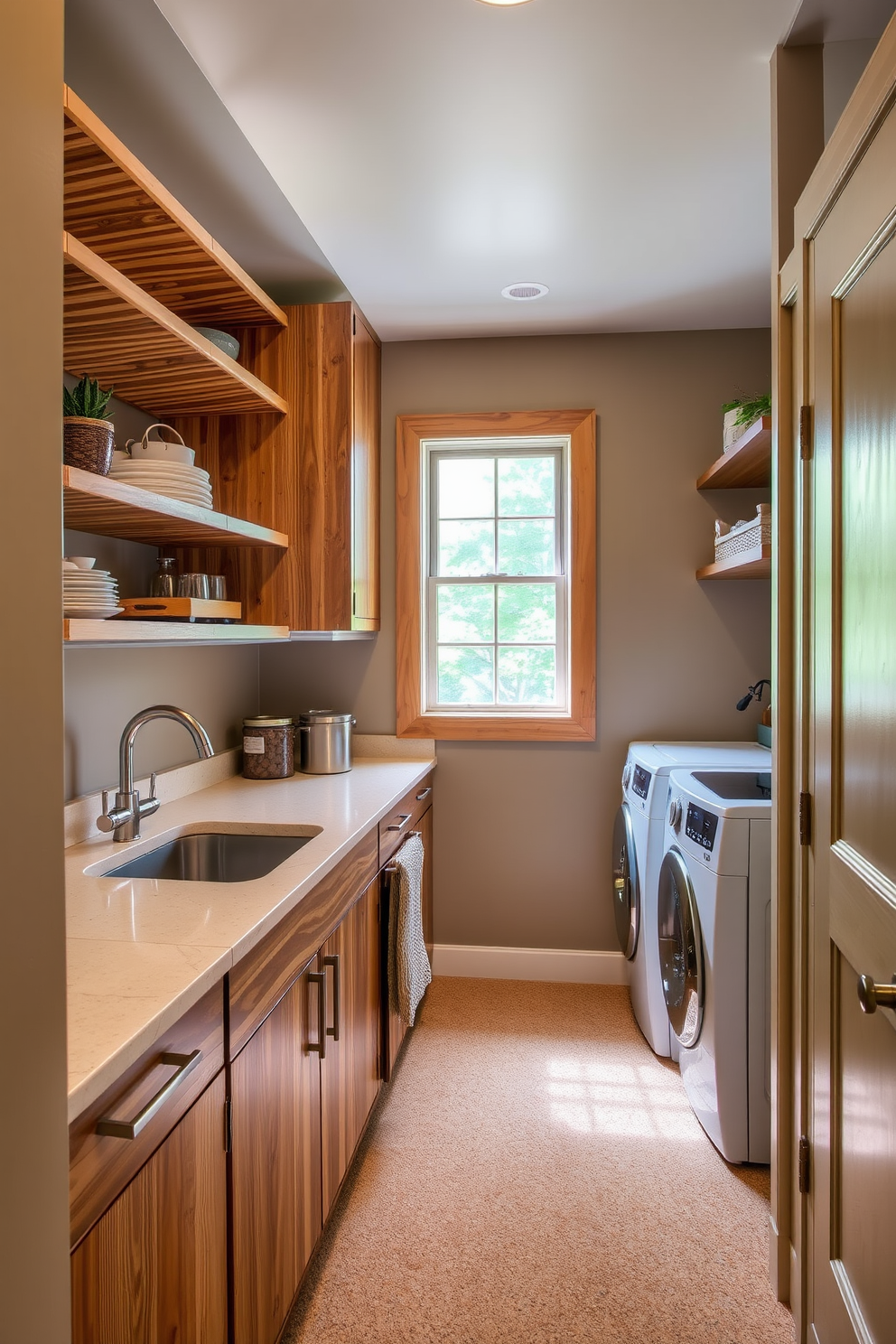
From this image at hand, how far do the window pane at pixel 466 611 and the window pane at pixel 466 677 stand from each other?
6 centimetres

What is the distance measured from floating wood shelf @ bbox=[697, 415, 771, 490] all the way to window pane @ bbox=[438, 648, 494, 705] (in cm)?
111

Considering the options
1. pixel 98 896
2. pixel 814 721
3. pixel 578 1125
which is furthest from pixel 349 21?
pixel 578 1125

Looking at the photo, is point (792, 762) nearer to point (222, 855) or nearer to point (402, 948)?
point (402, 948)

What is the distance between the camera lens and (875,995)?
3.21 feet

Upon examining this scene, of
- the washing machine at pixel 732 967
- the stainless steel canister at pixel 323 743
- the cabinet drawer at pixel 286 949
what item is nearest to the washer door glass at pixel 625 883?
the washing machine at pixel 732 967

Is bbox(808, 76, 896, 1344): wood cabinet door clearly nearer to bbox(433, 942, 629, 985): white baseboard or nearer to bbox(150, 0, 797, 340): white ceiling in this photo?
bbox(150, 0, 797, 340): white ceiling

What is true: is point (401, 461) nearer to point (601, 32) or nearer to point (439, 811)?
point (439, 811)

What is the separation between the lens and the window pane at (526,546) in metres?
3.35

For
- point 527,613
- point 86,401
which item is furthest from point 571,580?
point 86,401

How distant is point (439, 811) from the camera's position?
131 inches

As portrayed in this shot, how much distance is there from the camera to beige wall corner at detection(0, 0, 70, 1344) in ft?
1.83

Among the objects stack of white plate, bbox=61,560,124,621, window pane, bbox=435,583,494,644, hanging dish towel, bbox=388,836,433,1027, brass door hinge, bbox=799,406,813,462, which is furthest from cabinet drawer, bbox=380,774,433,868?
brass door hinge, bbox=799,406,813,462

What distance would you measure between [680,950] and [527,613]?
153cm

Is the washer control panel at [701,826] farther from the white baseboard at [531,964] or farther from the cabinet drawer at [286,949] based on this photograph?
the white baseboard at [531,964]
